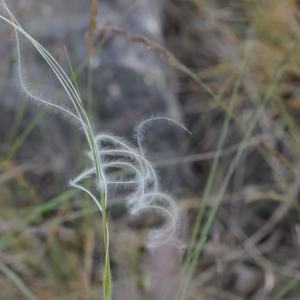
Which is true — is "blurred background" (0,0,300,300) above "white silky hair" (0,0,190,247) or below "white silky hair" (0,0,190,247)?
below

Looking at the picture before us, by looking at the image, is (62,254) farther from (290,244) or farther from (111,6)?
(111,6)

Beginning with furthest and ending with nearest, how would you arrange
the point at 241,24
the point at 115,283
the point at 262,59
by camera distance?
1. the point at 241,24
2. the point at 262,59
3. the point at 115,283

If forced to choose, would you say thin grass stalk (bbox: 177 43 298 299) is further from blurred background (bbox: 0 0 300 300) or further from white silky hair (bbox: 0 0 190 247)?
blurred background (bbox: 0 0 300 300)

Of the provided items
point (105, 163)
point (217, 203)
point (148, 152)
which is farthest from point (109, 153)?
point (148, 152)

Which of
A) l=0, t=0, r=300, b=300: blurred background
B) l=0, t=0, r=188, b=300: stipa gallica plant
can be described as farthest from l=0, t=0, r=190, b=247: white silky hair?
l=0, t=0, r=300, b=300: blurred background

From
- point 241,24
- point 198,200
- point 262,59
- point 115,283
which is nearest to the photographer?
point 115,283

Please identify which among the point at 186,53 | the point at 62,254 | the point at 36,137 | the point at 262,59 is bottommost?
the point at 62,254

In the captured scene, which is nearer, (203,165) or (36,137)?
(36,137)

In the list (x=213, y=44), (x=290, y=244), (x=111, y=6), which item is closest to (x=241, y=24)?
(x=213, y=44)
